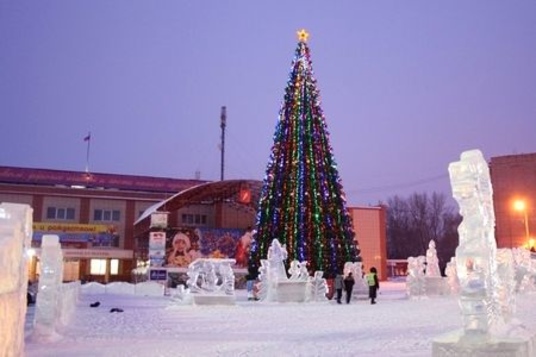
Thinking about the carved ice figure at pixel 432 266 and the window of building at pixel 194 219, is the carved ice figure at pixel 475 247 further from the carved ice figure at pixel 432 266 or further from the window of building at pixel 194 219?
the window of building at pixel 194 219

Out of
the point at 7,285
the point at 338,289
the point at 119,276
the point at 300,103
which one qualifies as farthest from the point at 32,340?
the point at 119,276

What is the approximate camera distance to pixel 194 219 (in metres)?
50.8

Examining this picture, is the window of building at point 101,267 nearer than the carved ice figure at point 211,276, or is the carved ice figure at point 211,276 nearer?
the carved ice figure at point 211,276

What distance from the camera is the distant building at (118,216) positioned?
45.2 metres

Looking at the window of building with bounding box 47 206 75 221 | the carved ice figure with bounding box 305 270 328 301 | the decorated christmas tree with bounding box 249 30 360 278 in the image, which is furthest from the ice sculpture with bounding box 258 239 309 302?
the window of building with bounding box 47 206 75 221

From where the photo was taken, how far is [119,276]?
4819 centimetres

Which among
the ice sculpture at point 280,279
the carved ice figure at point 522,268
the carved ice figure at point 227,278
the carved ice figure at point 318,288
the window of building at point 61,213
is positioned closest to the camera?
the carved ice figure at point 227,278

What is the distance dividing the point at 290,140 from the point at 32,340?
17649 mm

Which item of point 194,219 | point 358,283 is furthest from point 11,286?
point 194,219

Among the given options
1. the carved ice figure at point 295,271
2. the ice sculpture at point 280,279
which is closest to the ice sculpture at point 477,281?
the ice sculpture at point 280,279

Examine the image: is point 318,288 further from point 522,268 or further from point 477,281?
point 477,281

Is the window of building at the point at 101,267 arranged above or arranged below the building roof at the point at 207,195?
below

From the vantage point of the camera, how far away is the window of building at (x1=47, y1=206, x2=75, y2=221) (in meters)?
47.7

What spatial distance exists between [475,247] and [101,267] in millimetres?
45119
